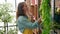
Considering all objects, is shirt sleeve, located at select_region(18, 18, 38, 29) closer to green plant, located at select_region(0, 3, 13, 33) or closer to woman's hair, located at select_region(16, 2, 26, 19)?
woman's hair, located at select_region(16, 2, 26, 19)

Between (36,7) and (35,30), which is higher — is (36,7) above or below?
above

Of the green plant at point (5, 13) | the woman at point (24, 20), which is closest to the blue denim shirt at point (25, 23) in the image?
the woman at point (24, 20)

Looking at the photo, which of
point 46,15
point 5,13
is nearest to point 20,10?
point 5,13

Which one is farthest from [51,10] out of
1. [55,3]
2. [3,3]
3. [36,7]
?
[3,3]

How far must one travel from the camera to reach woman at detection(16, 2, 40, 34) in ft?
6.93

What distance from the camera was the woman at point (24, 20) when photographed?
2.11 m

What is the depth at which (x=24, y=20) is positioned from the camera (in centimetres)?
212

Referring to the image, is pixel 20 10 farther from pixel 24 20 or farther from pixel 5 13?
pixel 5 13

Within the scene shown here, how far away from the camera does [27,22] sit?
6.95ft

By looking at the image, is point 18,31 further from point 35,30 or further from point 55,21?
point 55,21

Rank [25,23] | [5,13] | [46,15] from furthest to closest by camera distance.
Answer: [5,13] → [25,23] → [46,15]

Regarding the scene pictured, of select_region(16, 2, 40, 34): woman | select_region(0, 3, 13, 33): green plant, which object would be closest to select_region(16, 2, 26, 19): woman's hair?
select_region(16, 2, 40, 34): woman

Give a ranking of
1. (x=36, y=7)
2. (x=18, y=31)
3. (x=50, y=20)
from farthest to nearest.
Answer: (x=18, y=31)
(x=36, y=7)
(x=50, y=20)

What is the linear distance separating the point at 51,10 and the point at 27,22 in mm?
424
